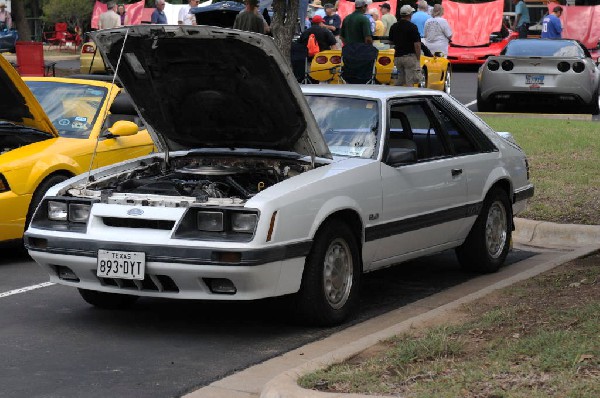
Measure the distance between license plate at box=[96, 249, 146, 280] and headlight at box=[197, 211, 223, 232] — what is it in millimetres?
378

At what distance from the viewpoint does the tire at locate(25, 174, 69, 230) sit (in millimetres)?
9555

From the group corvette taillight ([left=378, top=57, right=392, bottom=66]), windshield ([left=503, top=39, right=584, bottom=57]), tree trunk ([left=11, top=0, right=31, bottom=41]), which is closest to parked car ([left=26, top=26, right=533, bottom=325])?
windshield ([left=503, top=39, right=584, bottom=57])

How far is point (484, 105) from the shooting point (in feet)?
69.5

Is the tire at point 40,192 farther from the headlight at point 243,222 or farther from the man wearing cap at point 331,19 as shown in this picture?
the man wearing cap at point 331,19

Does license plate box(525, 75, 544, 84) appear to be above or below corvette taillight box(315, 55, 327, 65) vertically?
below

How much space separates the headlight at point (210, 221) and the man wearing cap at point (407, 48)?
1303 cm

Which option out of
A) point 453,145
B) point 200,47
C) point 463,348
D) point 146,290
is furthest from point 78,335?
point 453,145

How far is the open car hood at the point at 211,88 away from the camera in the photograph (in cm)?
748

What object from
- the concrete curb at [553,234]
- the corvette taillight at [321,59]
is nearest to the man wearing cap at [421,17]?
the corvette taillight at [321,59]

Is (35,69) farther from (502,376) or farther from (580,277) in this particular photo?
(502,376)

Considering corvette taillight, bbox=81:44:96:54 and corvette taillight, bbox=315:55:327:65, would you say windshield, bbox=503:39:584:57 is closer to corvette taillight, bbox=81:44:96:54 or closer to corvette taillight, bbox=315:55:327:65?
corvette taillight, bbox=315:55:327:65

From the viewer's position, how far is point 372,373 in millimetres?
5852

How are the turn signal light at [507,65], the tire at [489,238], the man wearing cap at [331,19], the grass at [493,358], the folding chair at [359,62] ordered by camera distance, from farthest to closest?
the man wearing cap at [331,19] < the turn signal light at [507,65] < the folding chair at [359,62] < the tire at [489,238] < the grass at [493,358]

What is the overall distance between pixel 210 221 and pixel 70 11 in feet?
147
